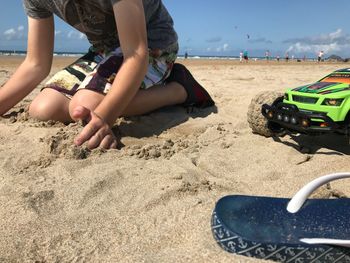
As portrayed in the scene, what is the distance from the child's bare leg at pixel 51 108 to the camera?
2.60 meters

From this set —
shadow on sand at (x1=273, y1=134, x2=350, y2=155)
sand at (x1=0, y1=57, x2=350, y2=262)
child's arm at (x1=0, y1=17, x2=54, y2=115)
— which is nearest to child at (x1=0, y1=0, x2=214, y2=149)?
child's arm at (x1=0, y1=17, x2=54, y2=115)

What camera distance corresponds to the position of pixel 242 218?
3.88 ft

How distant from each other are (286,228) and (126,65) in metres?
1.32

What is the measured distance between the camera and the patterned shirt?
2493 mm

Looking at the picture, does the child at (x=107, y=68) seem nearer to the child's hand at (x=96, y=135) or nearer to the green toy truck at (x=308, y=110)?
the child's hand at (x=96, y=135)

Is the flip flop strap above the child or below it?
below

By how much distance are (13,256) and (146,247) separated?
0.36 metres

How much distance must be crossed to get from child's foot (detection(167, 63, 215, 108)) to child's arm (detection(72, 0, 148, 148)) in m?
0.81

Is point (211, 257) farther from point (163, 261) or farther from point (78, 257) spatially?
point (78, 257)

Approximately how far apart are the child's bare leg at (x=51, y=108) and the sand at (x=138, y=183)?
76 millimetres

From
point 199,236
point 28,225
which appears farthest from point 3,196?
point 199,236

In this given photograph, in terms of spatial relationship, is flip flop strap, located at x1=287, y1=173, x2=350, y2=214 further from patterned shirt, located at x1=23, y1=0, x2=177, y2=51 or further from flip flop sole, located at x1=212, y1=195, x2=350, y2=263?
patterned shirt, located at x1=23, y1=0, x2=177, y2=51

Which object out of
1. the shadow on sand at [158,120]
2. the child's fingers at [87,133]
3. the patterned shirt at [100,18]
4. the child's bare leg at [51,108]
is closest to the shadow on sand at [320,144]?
the shadow on sand at [158,120]

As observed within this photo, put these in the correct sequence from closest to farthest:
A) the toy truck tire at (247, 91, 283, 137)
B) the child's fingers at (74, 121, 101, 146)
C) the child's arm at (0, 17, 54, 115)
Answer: the child's fingers at (74, 121, 101, 146) → the toy truck tire at (247, 91, 283, 137) → the child's arm at (0, 17, 54, 115)
